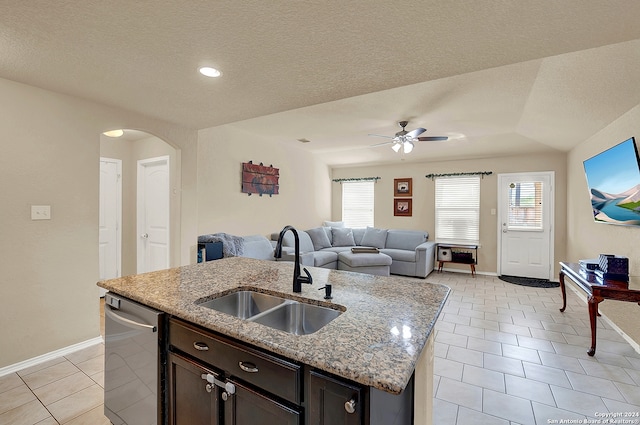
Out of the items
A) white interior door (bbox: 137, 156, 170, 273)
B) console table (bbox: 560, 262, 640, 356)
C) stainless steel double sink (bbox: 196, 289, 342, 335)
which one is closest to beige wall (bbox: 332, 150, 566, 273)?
console table (bbox: 560, 262, 640, 356)

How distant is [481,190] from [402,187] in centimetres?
162

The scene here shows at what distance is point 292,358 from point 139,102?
113 inches

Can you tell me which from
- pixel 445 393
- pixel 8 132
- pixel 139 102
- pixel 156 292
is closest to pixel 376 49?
pixel 156 292

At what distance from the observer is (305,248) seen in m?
5.48

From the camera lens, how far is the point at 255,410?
3.65 ft

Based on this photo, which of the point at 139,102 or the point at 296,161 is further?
the point at 296,161

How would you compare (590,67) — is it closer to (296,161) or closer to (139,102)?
(139,102)

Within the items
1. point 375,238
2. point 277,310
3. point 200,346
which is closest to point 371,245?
point 375,238

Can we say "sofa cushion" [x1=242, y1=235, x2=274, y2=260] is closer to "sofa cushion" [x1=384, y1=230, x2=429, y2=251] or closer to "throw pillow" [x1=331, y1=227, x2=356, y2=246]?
"throw pillow" [x1=331, y1=227, x2=356, y2=246]

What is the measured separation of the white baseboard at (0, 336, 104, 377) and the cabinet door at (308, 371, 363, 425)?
2891mm

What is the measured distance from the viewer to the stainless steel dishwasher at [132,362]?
1466 mm

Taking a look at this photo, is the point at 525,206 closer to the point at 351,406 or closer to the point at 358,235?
the point at 358,235

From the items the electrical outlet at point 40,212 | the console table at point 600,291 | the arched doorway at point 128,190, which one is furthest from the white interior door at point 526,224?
the electrical outlet at point 40,212

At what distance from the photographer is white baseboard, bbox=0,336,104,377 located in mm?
2334
